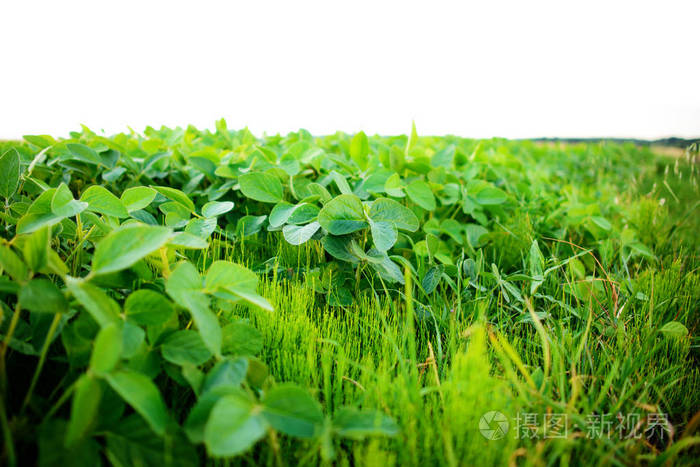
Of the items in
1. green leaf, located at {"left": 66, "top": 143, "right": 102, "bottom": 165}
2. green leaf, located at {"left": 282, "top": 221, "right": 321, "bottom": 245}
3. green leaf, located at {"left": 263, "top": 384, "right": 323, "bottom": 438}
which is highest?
green leaf, located at {"left": 66, "top": 143, "right": 102, "bottom": 165}

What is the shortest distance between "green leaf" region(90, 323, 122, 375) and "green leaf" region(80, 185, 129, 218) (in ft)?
1.69

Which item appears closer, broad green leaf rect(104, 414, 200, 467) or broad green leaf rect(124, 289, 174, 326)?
broad green leaf rect(104, 414, 200, 467)

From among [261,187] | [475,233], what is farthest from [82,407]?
[475,233]

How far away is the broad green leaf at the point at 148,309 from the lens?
2.67 ft

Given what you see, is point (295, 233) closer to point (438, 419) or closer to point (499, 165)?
point (438, 419)

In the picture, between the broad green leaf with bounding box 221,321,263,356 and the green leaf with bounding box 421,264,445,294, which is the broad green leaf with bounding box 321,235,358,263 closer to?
the green leaf with bounding box 421,264,445,294

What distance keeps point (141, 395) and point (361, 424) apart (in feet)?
1.28

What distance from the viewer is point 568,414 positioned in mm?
885

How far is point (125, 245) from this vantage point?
31.1 inches

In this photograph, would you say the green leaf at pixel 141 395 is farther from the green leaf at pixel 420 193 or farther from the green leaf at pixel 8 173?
the green leaf at pixel 420 193

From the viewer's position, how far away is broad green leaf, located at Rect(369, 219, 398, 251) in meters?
1.16

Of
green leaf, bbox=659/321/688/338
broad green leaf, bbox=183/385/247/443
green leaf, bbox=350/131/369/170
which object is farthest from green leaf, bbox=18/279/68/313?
green leaf, bbox=659/321/688/338

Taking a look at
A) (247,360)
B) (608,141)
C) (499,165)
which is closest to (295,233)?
(247,360)

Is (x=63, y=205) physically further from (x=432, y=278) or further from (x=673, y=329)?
(x=673, y=329)
